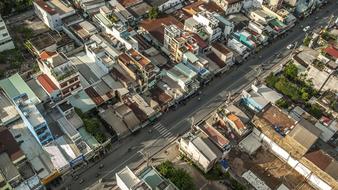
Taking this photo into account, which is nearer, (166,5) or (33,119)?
(33,119)

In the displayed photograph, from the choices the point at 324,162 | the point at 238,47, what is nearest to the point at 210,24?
the point at 238,47

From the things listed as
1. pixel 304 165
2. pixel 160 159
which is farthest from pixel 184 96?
pixel 304 165

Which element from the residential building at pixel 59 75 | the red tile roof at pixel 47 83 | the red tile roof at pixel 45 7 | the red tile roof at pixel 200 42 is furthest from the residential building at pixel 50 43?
the red tile roof at pixel 200 42

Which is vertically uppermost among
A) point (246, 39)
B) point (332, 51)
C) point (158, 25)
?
point (158, 25)

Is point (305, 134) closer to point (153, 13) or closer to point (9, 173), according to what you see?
point (153, 13)

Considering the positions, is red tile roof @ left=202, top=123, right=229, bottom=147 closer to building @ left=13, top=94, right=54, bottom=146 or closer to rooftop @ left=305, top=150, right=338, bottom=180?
rooftop @ left=305, top=150, right=338, bottom=180

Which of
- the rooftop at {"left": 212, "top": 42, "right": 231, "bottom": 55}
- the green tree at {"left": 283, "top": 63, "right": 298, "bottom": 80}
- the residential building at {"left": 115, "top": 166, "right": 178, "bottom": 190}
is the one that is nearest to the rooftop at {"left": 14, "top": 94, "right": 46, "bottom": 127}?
the residential building at {"left": 115, "top": 166, "right": 178, "bottom": 190}
